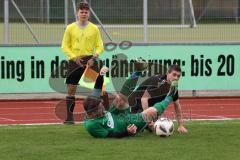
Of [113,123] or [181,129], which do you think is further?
[181,129]

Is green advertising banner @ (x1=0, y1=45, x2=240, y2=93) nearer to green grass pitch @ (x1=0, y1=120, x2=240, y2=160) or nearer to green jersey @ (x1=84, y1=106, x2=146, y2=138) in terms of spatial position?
green grass pitch @ (x1=0, y1=120, x2=240, y2=160)

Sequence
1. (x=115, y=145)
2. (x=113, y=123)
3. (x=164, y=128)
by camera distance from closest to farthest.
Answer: (x=115, y=145)
(x=113, y=123)
(x=164, y=128)

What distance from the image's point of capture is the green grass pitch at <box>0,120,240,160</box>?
9.88 meters

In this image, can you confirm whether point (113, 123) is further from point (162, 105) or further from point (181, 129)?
point (181, 129)

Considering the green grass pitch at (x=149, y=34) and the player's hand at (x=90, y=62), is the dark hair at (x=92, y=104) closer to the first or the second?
the player's hand at (x=90, y=62)

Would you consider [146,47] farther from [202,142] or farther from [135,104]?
[202,142]

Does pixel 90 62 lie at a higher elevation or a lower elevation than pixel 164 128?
higher

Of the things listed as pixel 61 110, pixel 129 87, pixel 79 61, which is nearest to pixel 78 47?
pixel 79 61

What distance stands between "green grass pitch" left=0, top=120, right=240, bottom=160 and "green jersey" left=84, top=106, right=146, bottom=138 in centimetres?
15

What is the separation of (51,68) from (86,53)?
4858 mm

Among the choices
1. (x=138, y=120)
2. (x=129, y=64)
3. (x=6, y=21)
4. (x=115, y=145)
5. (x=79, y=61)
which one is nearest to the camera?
(x=115, y=145)

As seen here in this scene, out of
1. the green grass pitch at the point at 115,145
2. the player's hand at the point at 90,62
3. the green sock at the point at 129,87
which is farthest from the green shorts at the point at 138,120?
the player's hand at the point at 90,62

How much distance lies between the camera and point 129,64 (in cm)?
1848

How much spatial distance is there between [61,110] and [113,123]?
3602 millimetres
